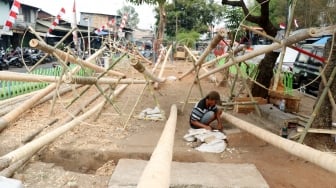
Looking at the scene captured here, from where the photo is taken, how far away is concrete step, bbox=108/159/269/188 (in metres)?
4.54

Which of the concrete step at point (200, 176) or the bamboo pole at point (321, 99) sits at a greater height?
the bamboo pole at point (321, 99)

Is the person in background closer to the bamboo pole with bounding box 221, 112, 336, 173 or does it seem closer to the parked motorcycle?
the bamboo pole with bounding box 221, 112, 336, 173

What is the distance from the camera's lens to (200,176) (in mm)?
4809

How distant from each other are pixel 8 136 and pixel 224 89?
857 cm

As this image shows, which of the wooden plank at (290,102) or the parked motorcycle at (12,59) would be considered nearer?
the wooden plank at (290,102)

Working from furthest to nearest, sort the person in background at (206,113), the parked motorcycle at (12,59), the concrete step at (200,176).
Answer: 1. the parked motorcycle at (12,59)
2. the person in background at (206,113)
3. the concrete step at (200,176)

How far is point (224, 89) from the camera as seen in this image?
535 inches

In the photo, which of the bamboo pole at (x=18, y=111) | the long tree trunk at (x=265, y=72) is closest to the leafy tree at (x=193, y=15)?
the long tree trunk at (x=265, y=72)

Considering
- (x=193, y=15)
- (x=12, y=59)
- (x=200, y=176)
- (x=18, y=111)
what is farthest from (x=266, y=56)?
(x=193, y=15)

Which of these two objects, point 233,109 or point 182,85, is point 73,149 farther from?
point 182,85

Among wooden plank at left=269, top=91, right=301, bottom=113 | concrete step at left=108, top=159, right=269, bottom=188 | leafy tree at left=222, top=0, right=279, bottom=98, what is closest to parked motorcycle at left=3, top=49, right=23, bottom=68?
leafy tree at left=222, top=0, right=279, bottom=98

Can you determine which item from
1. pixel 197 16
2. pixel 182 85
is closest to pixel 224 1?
pixel 182 85

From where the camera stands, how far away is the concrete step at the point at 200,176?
454 centimetres

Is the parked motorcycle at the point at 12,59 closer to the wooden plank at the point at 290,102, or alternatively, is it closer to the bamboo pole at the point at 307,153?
the wooden plank at the point at 290,102
